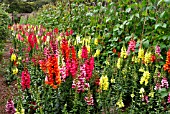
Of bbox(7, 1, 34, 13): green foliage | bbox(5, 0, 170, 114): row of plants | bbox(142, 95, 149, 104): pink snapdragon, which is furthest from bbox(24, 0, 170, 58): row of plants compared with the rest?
bbox(7, 1, 34, 13): green foliage

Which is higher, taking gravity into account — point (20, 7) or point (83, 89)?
point (20, 7)

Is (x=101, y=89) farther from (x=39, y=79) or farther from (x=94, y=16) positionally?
(x=94, y=16)

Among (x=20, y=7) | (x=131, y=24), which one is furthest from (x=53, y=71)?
(x=20, y=7)

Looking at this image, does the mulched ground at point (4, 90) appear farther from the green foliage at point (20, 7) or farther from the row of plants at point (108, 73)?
the green foliage at point (20, 7)

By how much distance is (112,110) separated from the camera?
10.6ft

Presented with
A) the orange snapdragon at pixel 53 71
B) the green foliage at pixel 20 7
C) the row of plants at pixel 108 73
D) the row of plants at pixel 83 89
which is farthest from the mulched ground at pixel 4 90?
the green foliage at pixel 20 7

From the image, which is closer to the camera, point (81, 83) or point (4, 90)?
point (81, 83)

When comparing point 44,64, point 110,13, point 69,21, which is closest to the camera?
point 44,64

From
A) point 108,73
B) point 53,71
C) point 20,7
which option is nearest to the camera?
point 53,71

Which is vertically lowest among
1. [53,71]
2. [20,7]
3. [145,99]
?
[145,99]

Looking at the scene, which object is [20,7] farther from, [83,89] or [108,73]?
[83,89]

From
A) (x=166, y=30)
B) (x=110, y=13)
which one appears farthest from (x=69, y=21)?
(x=166, y=30)

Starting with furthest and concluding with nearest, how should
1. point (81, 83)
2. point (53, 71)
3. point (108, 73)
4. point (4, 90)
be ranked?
point (4, 90)
point (108, 73)
point (81, 83)
point (53, 71)

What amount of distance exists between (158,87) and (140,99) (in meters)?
0.29
